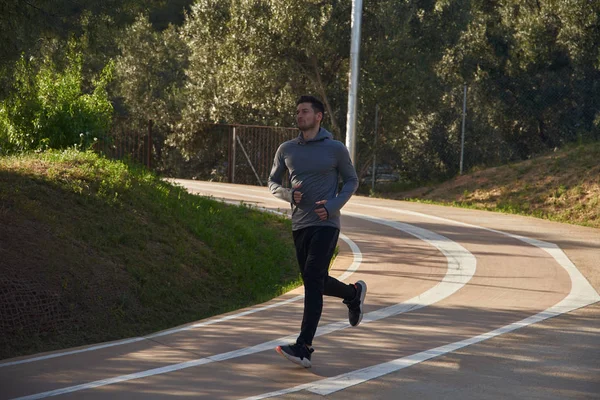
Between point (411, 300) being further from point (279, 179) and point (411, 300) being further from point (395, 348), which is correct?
point (279, 179)

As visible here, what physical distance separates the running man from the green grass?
2.50 meters

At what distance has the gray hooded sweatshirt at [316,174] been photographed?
680cm

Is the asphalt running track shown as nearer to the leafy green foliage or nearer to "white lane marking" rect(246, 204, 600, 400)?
"white lane marking" rect(246, 204, 600, 400)

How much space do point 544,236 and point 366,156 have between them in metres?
14.0

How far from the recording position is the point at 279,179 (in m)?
7.25

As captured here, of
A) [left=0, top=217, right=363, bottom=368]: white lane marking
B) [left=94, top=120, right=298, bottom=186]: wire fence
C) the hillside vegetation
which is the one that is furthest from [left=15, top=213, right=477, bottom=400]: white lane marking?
[left=94, top=120, right=298, bottom=186]: wire fence

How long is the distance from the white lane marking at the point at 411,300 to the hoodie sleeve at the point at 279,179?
126cm

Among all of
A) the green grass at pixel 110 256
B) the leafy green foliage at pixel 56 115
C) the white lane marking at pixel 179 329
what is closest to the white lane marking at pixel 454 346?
the white lane marking at pixel 179 329

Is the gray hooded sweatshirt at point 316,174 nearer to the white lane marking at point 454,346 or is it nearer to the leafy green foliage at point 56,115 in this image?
the white lane marking at point 454,346

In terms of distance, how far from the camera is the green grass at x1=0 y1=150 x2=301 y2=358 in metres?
8.32

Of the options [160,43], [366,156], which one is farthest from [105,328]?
[160,43]

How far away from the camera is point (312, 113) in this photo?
22.5 feet

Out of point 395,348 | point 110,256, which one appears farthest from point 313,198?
point 110,256

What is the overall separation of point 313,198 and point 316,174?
0.63 ft
